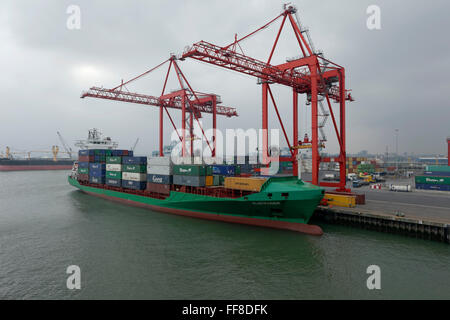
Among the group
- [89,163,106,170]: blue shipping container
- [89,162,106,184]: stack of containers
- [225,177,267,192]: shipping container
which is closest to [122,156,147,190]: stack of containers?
[89,162,106,184]: stack of containers

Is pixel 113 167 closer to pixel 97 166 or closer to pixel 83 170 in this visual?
pixel 97 166

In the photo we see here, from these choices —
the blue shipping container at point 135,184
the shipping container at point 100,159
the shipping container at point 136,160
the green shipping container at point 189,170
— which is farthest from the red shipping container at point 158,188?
the shipping container at point 100,159

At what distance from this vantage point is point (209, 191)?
2164cm

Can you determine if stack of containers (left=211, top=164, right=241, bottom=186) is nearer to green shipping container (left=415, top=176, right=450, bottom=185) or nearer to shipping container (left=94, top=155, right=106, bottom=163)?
shipping container (left=94, top=155, right=106, bottom=163)

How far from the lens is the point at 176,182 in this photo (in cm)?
2389

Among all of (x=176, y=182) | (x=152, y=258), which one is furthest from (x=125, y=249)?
(x=176, y=182)

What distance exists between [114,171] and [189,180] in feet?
46.3

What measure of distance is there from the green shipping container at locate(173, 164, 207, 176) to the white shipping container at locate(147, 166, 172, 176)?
66cm

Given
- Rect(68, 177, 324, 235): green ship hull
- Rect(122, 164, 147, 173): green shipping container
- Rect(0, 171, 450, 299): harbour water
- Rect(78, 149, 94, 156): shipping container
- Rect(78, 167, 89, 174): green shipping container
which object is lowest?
Rect(0, 171, 450, 299): harbour water

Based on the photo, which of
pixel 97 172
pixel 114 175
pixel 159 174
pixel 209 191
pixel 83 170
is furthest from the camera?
pixel 83 170

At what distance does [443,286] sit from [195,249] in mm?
12304

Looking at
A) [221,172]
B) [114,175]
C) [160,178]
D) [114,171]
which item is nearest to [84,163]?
[114,171]

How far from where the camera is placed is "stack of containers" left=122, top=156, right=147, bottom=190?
27.6 meters
